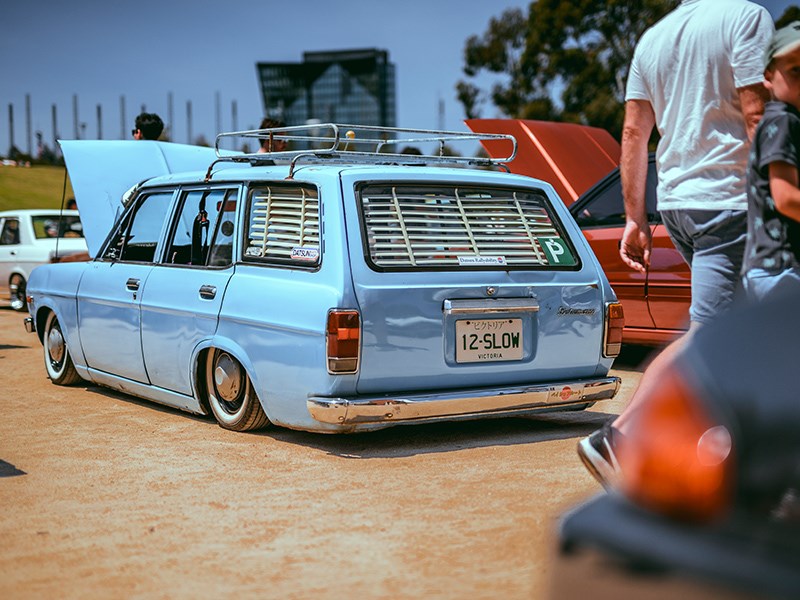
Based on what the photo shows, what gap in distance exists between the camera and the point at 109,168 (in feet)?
30.2

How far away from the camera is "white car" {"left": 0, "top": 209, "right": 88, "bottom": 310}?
16438 millimetres

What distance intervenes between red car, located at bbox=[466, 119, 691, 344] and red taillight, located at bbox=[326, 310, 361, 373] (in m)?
3.65

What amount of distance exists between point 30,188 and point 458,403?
2322 inches

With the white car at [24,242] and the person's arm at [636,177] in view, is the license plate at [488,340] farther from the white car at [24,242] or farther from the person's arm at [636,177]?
the white car at [24,242]

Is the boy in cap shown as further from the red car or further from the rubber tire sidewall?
the rubber tire sidewall

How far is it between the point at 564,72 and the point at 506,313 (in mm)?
36102

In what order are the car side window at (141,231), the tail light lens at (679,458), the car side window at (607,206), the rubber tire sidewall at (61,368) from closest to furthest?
the tail light lens at (679,458) < the car side window at (141,231) < the rubber tire sidewall at (61,368) < the car side window at (607,206)

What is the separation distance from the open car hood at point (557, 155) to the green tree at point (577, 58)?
1091 inches

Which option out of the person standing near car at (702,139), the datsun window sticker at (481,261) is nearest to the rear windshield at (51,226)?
the datsun window sticker at (481,261)

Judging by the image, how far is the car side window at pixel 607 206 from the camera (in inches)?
350

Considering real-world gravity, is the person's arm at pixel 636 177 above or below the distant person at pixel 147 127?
below

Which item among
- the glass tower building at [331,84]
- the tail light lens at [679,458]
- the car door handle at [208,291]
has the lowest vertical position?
the car door handle at [208,291]

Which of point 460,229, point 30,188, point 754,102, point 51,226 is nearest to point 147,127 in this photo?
point 460,229

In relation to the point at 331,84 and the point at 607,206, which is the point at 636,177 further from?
the point at 331,84
